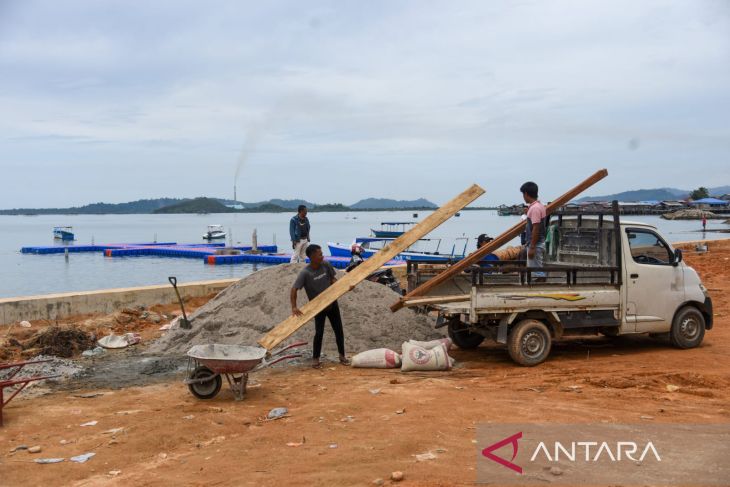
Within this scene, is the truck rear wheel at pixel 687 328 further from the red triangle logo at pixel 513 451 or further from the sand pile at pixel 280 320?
the red triangle logo at pixel 513 451

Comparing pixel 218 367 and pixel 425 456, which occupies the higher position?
pixel 218 367

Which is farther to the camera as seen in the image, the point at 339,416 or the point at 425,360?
the point at 425,360

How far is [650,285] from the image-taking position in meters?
9.88

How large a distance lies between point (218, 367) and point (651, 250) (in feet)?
21.9

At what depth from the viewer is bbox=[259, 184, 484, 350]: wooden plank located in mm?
8906

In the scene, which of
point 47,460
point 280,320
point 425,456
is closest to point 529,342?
point 280,320

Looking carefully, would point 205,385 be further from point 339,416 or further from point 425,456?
point 425,456

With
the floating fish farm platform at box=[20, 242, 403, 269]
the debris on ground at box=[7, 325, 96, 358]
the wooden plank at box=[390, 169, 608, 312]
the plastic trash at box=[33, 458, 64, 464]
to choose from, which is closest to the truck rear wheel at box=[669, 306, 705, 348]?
the wooden plank at box=[390, 169, 608, 312]

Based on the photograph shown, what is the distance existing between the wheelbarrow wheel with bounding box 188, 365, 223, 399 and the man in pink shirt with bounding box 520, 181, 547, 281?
15.1ft

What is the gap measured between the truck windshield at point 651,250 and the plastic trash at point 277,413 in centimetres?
568

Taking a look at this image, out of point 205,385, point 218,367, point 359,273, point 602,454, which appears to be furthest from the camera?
point 359,273

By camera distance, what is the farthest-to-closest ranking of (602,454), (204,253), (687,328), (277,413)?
(204,253), (687,328), (277,413), (602,454)

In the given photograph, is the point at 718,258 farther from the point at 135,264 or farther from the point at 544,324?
the point at 135,264

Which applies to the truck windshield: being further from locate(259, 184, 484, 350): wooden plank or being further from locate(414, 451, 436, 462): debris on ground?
locate(414, 451, 436, 462): debris on ground
